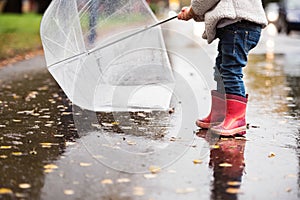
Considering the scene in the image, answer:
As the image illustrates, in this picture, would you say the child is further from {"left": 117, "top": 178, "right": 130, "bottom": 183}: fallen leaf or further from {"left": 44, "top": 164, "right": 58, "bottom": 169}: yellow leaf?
{"left": 44, "top": 164, "right": 58, "bottom": 169}: yellow leaf

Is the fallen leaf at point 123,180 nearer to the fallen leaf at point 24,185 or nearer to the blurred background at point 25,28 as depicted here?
the fallen leaf at point 24,185

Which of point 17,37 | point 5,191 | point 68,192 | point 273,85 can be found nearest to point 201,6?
Answer: point 68,192

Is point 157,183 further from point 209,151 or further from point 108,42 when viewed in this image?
point 108,42

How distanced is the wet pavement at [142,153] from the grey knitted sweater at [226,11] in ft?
3.35

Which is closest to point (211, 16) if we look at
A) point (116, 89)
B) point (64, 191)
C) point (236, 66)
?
point (236, 66)

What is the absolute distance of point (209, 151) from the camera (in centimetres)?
515

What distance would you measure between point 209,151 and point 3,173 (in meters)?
1.66

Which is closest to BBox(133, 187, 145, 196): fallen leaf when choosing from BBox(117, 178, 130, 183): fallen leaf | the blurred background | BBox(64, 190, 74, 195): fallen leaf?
BBox(117, 178, 130, 183): fallen leaf

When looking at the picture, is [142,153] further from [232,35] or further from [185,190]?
[232,35]

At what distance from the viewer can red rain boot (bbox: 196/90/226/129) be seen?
19.7 feet

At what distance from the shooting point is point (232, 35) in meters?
5.64

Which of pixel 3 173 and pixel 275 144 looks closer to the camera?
pixel 3 173

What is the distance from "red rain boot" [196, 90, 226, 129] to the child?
0.10 metres

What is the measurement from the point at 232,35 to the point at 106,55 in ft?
5.35
